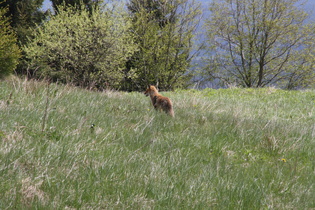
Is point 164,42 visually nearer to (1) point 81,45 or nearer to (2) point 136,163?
(1) point 81,45

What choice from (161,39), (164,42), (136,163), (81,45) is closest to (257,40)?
(164,42)

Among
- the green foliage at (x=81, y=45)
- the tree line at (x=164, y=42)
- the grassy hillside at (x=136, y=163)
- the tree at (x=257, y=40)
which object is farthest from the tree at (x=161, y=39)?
the grassy hillside at (x=136, y=163)

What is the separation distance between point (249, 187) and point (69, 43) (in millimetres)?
21352

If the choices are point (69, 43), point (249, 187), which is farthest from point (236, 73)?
point (249, 187)

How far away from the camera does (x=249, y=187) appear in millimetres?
2756

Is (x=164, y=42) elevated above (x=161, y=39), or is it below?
below

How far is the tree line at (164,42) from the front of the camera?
22188 millimetres

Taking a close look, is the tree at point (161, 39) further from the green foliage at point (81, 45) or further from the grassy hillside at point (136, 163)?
the grassy hillside at point (136, 163)

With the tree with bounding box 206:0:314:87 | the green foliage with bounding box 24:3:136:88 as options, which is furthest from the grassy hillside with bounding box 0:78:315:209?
the tree with bounding box 206:0:314:87

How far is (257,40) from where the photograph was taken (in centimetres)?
2788

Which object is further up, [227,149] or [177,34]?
[177,34]

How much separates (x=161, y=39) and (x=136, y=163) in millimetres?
24843

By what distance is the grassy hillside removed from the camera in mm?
2152

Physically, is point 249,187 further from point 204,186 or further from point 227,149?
point 227,149
